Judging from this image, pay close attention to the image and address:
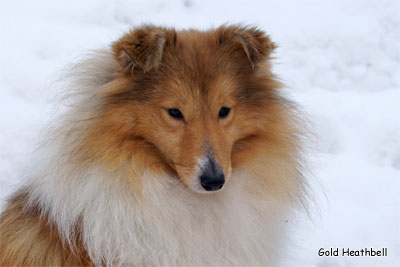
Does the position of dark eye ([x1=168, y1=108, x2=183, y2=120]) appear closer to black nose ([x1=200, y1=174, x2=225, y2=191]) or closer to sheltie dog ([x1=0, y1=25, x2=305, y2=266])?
sheltie dog ([x1=0, y1=25, x2=305, y2=266])

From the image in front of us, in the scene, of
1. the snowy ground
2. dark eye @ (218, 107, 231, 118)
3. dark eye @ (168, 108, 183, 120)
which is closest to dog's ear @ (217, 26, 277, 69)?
dark eye @ (218, 107, 231, 118)

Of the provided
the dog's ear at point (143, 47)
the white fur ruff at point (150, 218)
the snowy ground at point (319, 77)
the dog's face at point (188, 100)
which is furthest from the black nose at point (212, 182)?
the snowy ground at point (319, 77)

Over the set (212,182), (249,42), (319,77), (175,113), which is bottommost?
(212,182)

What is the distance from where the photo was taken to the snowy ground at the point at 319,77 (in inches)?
189

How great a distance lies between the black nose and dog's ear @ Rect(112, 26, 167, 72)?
2.07ft

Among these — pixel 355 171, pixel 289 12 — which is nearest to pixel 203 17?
pixel 289 12

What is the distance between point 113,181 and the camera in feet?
10.3

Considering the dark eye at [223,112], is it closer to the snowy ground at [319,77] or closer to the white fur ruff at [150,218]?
the white fur ruff at [150,218]

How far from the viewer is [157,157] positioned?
10.4 ft

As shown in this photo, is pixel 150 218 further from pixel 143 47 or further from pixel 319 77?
pixel 319 77

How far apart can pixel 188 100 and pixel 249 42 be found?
46cm

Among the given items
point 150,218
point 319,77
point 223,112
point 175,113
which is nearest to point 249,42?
point 223,112

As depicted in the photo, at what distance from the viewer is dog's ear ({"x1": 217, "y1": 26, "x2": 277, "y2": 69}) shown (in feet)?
10.5

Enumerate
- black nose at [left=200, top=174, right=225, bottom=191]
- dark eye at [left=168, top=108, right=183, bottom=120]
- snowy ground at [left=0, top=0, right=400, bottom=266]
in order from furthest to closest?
snowy ground at [left=0, top=0, right=400, bottom=266]
dark eye at [left=168, top=108, right=183, bottom=120]
black nose at [left=200, top=174, right=225, bottom=191]
